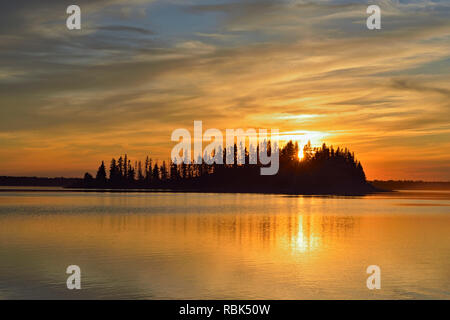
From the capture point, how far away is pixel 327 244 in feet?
156

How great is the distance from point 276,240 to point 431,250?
1355 cm

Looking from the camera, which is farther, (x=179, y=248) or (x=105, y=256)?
(x=179, y=248)

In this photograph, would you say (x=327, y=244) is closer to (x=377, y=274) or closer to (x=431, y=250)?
(x=431, y=250)

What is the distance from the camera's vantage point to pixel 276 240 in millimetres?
49781

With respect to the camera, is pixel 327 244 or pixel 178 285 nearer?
pixel 178 285
